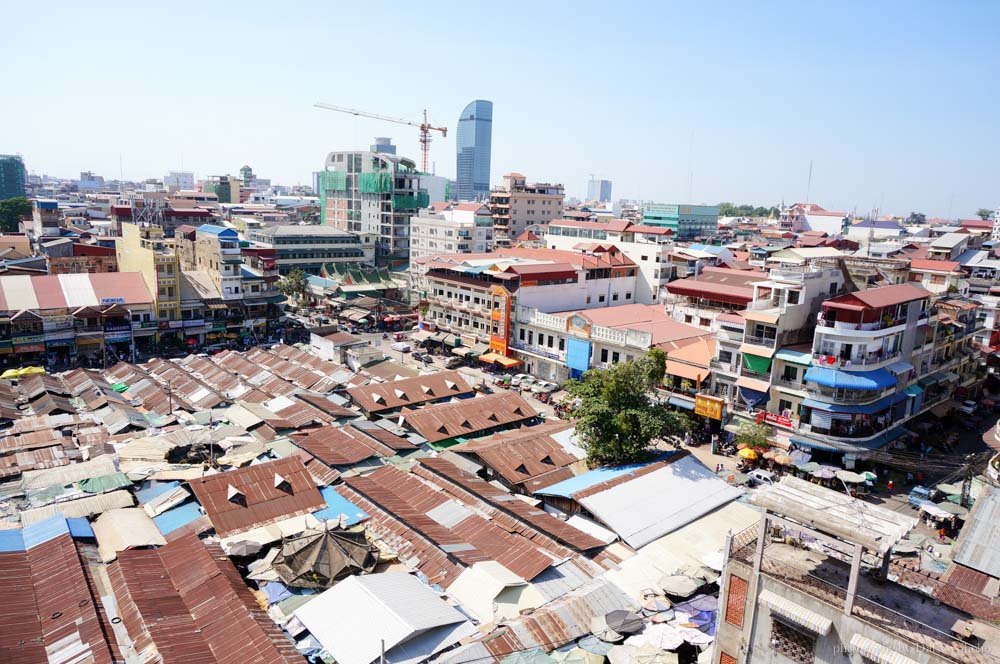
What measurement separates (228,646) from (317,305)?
6467 cm

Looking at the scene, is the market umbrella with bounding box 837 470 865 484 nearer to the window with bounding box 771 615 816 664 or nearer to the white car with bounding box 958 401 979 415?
the white car with bounding box 958 401 979 415

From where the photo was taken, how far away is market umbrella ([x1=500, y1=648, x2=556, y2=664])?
1778cm

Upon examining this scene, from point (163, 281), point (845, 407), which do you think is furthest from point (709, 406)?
point (163, 281)

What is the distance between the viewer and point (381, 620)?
18656 mm

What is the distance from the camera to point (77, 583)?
21.1m

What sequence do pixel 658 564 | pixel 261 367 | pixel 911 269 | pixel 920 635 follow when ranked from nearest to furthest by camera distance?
pixel 920 635 → pixel 658 564 → pixel 261 367 → pixel 911 269

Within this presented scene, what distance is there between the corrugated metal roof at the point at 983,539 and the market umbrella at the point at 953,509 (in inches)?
578

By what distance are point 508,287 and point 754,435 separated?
2481cm

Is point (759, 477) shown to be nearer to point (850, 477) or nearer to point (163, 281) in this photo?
point (850, 477)

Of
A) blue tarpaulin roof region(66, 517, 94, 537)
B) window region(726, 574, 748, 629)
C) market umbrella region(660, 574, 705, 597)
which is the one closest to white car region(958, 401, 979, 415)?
market umbrella region(660, 574, 705, 597)

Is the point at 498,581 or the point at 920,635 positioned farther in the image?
the point at 498,581

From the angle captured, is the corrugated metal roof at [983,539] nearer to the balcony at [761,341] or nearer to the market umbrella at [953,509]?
the market umbrella at [953,509]

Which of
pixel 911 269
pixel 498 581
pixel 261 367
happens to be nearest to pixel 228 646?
pixel 498 581

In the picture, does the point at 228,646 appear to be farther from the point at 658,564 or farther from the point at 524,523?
the point at 658,564
